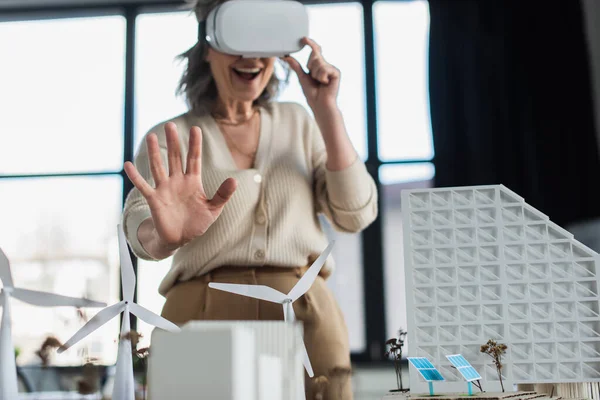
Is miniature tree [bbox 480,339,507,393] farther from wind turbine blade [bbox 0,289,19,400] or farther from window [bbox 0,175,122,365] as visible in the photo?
window [bbox 0,175,122,365]

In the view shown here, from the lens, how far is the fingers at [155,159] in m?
1.37

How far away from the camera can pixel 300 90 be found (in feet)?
14.2

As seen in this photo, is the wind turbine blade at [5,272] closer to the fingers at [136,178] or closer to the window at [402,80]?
the fingers at [136,178]

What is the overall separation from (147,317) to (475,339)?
738mm

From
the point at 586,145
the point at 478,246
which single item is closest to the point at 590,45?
the point at 586,145

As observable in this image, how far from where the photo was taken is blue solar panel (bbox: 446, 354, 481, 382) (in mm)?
1371

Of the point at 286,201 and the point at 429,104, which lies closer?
the point at 286,201

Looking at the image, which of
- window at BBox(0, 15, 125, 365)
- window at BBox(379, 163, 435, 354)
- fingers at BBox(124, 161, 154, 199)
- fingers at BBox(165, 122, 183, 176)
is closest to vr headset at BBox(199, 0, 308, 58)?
fingers at BBox(165, 122, 183, 176)

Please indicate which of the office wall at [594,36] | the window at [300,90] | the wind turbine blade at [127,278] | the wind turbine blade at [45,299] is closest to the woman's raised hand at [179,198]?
the wind turbine blade at [127,278]

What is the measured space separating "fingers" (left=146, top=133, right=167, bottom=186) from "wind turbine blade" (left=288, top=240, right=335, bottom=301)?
1.33ft

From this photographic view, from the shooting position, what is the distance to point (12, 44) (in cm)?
470

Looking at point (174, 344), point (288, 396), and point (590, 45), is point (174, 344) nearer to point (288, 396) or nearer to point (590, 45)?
point (288, 396)

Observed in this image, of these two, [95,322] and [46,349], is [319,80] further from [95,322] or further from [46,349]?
[46,349]

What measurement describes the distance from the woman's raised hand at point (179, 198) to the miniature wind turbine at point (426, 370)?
20.9 inches
